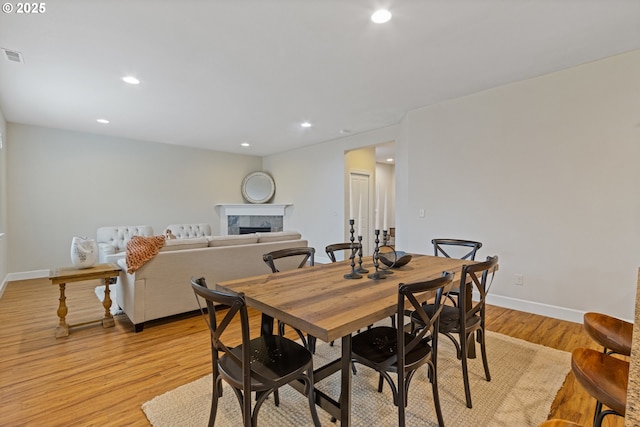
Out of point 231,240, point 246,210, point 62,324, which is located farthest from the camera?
point 246,210

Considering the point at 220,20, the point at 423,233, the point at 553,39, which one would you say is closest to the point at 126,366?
the point at 220,20

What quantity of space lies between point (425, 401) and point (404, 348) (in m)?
0.68

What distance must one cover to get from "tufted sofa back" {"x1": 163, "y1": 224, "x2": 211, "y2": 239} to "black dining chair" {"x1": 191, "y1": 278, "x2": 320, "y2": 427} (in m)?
5.06

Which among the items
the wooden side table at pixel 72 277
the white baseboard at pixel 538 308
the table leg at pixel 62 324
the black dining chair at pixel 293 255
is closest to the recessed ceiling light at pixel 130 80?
the wooden side table at pixel 72 277

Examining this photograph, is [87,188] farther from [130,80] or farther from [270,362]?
[270,362]

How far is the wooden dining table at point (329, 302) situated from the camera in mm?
1206

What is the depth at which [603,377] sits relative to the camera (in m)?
1.13

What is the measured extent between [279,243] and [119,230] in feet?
11.7

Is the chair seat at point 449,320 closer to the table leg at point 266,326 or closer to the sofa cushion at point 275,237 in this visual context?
the table leg at point 266,326

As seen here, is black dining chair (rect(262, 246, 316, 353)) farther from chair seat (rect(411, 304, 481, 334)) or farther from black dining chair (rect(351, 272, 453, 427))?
chair seat (rect(411, 304, 481, 334))

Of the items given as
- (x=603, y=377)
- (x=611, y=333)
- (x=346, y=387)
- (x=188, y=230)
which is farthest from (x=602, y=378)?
(x=188, y=230)

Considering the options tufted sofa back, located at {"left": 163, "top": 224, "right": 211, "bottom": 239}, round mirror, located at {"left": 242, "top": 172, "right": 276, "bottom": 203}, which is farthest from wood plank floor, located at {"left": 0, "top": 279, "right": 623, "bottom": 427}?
round mirror, located at {"left": 242, "top": 172, "right": 276, "bottom": 203}

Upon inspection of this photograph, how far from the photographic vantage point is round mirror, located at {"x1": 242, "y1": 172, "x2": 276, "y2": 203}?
7.60 m

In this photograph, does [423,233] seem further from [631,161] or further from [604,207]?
[631,161]
